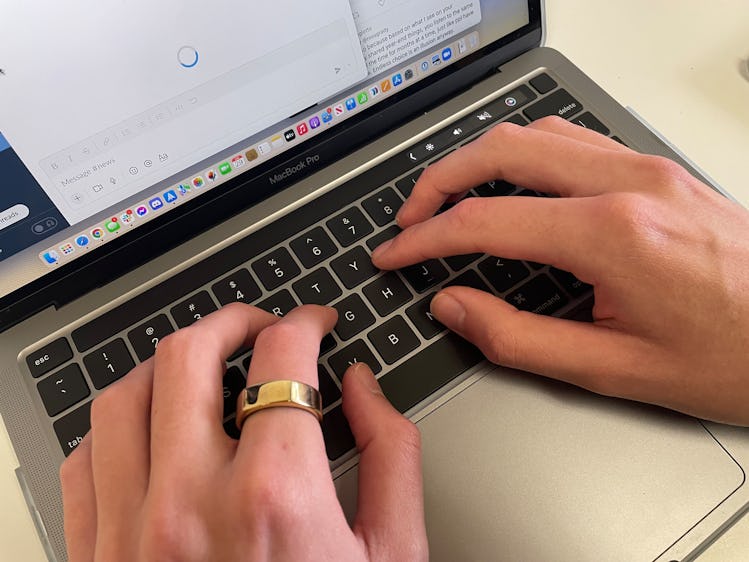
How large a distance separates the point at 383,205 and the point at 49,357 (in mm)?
319

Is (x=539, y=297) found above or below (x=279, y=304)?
below

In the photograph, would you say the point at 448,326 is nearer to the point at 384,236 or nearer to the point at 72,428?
the point at 384,236

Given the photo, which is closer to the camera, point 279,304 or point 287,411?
point 287,411

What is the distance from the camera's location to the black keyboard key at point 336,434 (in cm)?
47

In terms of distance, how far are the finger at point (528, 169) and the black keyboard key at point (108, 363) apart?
264 millimetres

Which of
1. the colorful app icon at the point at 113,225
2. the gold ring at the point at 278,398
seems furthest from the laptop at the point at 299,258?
the gold ring at the point at 278,398

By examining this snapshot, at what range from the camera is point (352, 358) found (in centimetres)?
50

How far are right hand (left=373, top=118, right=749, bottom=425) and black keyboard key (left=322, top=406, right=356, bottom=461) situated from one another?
12 centimetres

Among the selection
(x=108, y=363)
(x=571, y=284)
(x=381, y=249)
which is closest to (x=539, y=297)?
(x=571, y=284)

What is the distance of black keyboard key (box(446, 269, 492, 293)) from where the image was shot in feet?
1.74

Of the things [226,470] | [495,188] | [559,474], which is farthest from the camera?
[495,188]

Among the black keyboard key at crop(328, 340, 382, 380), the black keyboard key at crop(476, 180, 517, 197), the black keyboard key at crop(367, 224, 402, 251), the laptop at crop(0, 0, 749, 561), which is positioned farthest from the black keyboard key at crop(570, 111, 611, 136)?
the black keyboard key at crop(328, 340, 382, 380)

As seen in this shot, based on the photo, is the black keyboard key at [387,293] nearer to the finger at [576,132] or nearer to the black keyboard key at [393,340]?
the black keyboard key at [393,340]

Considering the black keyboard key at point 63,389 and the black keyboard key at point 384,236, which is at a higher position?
the black keyboard key at point 63,389
